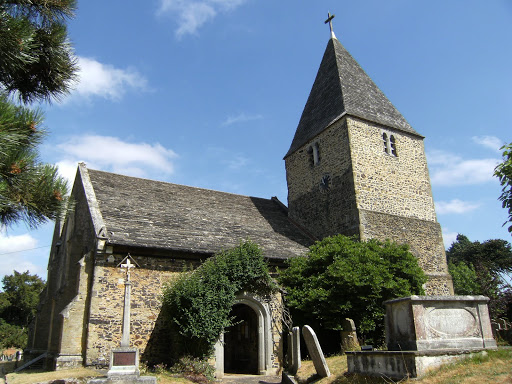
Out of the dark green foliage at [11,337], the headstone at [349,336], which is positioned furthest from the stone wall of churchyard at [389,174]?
Answer: the dark green foliage at [11,337]

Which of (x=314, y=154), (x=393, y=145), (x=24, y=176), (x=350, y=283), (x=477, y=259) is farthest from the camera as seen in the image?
(x=477, y=259)

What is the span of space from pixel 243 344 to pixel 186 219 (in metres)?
5.99

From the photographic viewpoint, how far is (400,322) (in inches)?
330

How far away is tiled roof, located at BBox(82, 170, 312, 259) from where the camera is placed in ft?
51.6

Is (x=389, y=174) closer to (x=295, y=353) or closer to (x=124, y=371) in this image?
(x=295, y=353)

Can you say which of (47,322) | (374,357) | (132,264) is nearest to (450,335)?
(374,357)

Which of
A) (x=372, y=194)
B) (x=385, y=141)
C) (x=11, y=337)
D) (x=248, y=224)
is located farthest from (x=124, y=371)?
(x=11, y=337)

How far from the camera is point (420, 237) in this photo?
2048 centimetres

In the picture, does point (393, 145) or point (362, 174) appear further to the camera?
point (393, 145)

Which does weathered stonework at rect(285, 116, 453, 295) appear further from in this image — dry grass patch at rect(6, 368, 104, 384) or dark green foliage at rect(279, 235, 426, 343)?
dry grass patch at rect(6, 368, 104, 384)

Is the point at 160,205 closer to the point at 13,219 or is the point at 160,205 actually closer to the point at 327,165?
the point at 327,165

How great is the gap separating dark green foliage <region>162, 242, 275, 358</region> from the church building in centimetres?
91

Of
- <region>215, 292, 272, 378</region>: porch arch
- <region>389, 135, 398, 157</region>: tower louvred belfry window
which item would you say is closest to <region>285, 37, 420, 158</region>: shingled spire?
<region>389, 135, 398, 157</region>: tower louvred belfry window

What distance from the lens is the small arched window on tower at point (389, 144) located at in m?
21.9
